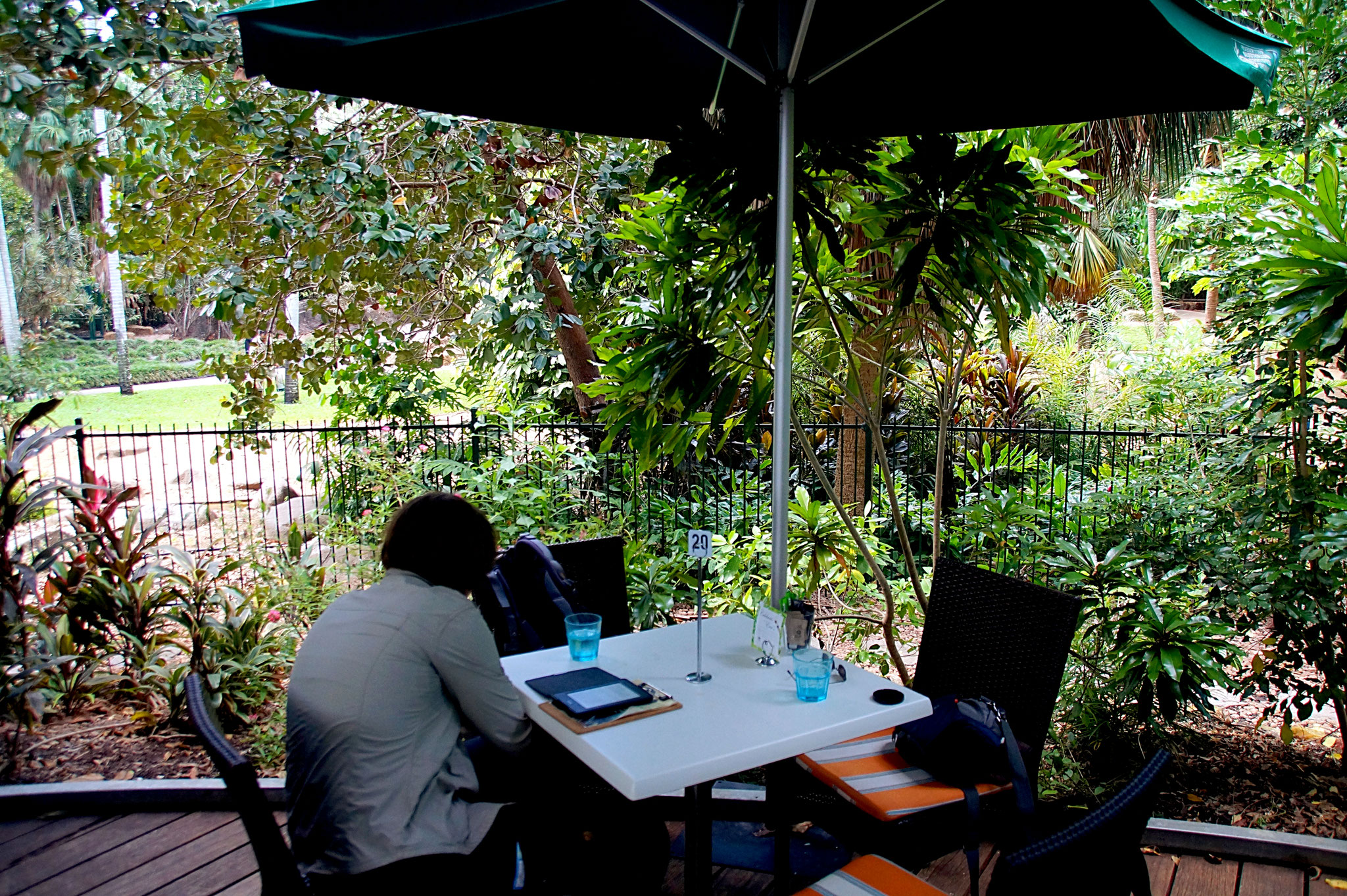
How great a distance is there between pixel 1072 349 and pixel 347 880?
9.67 m

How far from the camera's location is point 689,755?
1.75 metres

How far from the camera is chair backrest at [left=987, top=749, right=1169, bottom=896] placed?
106 centimetres

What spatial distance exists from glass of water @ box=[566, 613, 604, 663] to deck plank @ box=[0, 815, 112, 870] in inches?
75.4

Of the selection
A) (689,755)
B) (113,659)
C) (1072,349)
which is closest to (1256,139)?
(689,755)

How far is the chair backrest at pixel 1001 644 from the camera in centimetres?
235

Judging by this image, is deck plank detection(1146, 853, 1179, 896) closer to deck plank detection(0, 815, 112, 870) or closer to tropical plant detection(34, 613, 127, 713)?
deck plank detection(0, 815, 112, 870)

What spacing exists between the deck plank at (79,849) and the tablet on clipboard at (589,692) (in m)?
1.74

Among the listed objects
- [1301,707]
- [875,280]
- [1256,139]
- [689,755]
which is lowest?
[1301,707]

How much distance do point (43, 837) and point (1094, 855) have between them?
325 cm

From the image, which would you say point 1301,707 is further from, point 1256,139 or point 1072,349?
point 1072,349

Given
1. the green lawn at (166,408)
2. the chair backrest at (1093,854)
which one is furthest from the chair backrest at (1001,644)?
the green lawn at (166,408)

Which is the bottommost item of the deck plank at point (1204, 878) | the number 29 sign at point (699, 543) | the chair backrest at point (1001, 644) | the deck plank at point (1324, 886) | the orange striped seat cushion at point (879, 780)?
the deck plank at point (1324, 886)

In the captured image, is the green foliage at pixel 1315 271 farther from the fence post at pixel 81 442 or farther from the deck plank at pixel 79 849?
the fence post at pixel 81 442

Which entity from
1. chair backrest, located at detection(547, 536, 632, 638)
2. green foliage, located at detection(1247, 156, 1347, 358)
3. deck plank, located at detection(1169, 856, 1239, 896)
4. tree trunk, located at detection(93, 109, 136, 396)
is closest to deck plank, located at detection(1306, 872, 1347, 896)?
deck plank, located at detection(1169, 856, 1239, 896)
